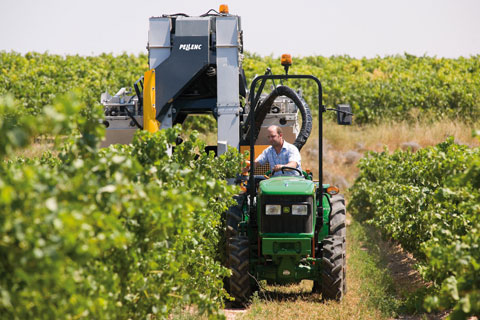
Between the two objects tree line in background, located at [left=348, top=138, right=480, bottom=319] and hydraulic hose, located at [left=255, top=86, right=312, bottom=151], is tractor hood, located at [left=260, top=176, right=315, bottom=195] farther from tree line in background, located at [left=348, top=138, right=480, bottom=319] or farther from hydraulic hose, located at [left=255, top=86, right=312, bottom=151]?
tree line in background, located at [left=348, top=138, right=480, bottom=319]

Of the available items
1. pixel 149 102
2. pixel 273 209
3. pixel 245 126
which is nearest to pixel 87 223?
pixel 273 209

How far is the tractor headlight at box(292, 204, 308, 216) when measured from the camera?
755 cm

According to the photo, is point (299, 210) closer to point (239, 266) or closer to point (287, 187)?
point (287, 187)

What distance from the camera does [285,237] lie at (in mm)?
7547

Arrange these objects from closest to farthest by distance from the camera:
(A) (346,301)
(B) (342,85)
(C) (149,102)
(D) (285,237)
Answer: (D) (285,237) < (A) (346,301) < (C) (149,102) < (B) (342,85)

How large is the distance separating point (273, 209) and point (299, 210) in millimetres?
281

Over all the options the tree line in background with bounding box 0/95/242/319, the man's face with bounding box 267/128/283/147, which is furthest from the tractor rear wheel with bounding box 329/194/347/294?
the tree line in background with bounding box 0/95/242/319

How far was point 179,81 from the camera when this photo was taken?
30.4 feet

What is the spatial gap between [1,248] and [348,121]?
515cm

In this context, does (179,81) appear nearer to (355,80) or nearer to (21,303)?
(21,303)

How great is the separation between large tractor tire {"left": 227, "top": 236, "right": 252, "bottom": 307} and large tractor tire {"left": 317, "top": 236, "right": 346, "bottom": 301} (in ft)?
2.76

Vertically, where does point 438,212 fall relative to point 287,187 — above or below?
→ below

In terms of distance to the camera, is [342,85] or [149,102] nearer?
[149,102]

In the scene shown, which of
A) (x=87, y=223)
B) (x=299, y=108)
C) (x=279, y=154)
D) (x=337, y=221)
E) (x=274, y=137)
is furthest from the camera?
(x=299, y=108)
